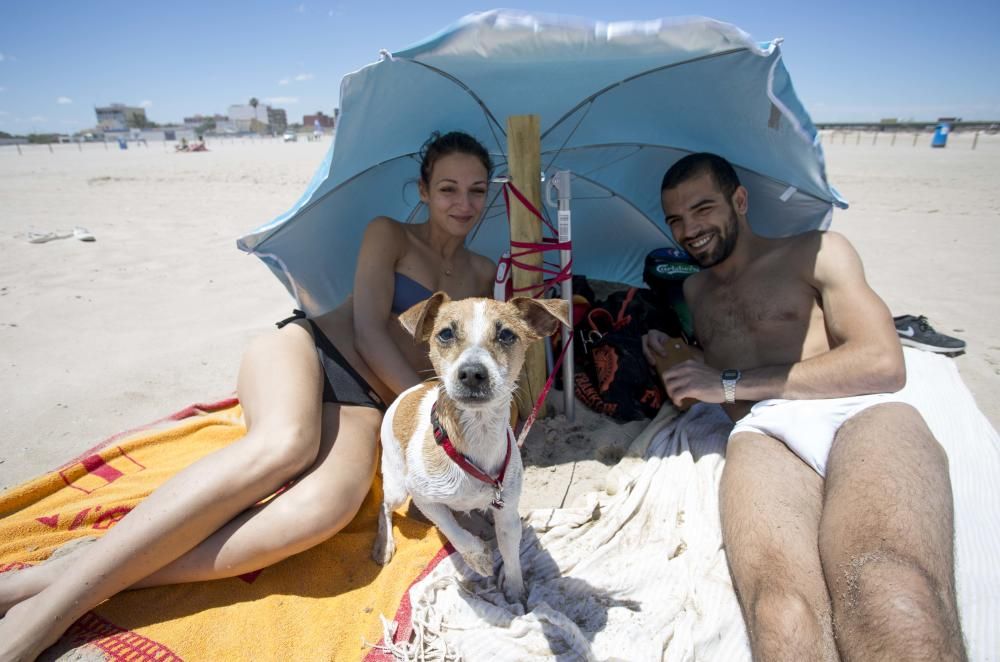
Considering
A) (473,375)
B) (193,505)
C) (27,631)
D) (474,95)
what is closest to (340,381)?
(193,505)

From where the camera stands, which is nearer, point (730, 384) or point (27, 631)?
point (27, 631)

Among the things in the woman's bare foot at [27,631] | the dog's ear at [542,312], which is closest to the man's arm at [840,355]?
the dog's ear at [542,312]

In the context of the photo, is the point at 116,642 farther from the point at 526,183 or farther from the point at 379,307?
the point at 526,183

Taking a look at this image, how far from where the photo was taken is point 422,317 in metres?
2.28

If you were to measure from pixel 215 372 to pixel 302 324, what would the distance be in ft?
6.53

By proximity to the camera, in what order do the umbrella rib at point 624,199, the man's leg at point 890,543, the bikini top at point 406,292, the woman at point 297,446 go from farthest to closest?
1. the umbrella rib at point 624,199
2. the bikini top at point 406,292
3. the woman at point 297,446
4. the man's leg at point 890,543

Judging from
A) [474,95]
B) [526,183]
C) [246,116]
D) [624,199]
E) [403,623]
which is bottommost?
[403,623]

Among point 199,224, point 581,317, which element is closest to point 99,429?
point 581,317

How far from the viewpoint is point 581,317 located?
14.6ft

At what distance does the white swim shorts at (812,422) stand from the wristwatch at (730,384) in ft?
0.85

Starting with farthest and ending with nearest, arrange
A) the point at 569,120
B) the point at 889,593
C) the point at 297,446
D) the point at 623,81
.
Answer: the point at 569,120 → the point at 623,81 → the point at 297,446 → the point at 889,593

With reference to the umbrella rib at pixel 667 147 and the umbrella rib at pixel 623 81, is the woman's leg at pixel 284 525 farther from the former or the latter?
the umbrella rib at pixel 667 147

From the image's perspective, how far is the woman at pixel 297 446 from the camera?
223 centimetres

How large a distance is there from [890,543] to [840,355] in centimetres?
118
